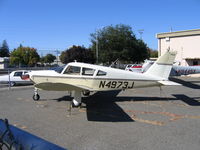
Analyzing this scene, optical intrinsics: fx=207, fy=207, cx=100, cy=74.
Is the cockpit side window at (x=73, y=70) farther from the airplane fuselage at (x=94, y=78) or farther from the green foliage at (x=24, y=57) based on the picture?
the green foliage at (x=24, y=57)

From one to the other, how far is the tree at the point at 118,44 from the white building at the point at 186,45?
594 centimetres

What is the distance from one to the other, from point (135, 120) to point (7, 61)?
82724mm

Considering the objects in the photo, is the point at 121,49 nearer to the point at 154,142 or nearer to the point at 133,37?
the point at 133,37

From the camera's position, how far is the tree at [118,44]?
36.1 meters

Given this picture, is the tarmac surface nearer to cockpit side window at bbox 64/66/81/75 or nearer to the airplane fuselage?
the airplane fuselage

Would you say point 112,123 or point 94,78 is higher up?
point 94,78

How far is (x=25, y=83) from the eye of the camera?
701 inches

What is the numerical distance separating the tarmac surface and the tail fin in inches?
53.9

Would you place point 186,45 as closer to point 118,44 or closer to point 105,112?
point 118,44

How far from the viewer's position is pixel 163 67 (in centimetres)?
977

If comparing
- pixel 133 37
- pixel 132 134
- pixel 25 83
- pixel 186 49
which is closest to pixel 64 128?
pixel 132 134

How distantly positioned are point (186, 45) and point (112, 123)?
1200 inches

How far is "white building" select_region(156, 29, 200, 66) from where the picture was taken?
3206 centimetres

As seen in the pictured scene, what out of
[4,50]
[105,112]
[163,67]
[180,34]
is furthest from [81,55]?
[4,50]
